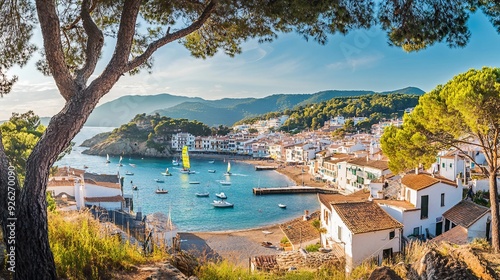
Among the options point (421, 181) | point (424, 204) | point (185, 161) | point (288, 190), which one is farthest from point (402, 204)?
point (185, 161)

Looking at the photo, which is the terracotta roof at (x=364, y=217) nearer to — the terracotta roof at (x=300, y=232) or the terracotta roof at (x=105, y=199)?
the terracotta roof at (x=300, y=232)

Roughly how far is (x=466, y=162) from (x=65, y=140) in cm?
2482

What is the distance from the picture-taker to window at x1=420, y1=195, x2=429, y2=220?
1499cm

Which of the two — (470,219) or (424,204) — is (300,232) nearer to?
(424,204)

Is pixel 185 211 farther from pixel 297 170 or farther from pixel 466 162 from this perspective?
pixel 297 170

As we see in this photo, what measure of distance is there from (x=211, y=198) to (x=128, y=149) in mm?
42895

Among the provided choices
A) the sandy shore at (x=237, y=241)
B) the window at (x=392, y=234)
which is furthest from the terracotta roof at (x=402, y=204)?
the sandy shore at (x=237, y=241)

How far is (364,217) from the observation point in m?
13.4

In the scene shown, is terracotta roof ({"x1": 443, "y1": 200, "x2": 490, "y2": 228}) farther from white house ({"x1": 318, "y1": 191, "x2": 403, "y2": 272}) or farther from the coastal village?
white house ({"x1": 318, "y1": 191, "x2": 403, "y2": 272})

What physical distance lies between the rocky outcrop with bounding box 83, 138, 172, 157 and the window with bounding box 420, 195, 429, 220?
194 ft

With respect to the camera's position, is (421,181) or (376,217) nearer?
(376,217)

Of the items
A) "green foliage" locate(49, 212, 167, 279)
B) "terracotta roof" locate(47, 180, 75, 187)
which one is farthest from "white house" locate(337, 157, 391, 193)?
"green foliage" locate(49, 212, 167, 279)

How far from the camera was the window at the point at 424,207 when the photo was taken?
49.2ft

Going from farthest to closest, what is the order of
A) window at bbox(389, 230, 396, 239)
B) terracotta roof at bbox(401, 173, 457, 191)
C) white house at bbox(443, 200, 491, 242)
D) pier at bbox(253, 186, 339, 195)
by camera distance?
pier at bbox(253, 186, 339, 195) < terracotta roof at bbox(401, 173, 457, 191) < window at bbox(389, 230, 396, 239) < white house at bbox(443, 200, 491, 242)
